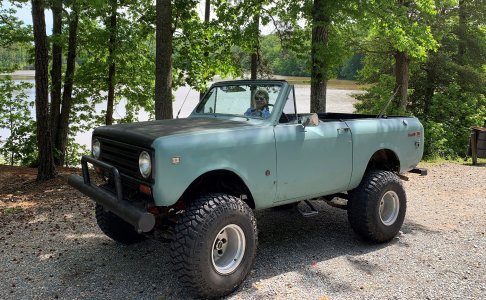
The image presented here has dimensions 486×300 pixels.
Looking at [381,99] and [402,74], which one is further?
[381,99]

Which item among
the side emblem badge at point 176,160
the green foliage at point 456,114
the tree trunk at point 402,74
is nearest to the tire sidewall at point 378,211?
the side emblem badge at point 176,160

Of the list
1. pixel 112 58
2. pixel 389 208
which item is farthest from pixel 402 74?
pixel 389 208

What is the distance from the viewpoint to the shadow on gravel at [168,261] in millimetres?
3707

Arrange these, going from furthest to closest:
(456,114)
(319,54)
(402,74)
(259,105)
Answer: (456,114)
(402,74)
(319,54)
(259,105)

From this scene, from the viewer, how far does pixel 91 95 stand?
15.7 m

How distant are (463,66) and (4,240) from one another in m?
19.9

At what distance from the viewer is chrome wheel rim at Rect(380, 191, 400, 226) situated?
16.4 ft

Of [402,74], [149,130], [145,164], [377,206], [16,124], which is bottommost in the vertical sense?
[377,206]

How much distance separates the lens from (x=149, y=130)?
12.2 feet

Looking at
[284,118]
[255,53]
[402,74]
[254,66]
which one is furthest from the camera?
[402,74]

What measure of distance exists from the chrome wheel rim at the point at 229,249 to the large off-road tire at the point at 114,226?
141 centimetres

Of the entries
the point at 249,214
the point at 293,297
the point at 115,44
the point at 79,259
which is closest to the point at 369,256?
the point at 293,297

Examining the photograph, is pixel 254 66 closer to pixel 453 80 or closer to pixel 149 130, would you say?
pixel 149 130

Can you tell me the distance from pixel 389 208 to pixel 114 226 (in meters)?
3.27
